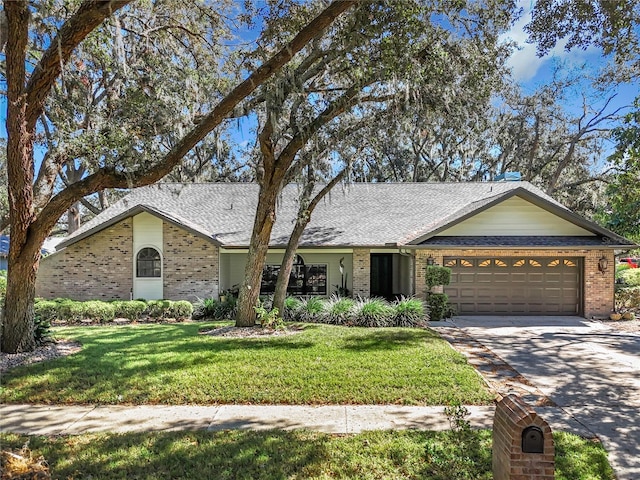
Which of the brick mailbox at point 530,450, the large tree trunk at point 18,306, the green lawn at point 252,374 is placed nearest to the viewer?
the brick mailbox at point 530,450

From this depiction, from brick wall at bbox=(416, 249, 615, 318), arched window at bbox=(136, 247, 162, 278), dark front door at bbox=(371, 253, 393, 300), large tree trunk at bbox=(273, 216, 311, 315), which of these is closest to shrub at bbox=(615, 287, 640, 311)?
brick wall at bbox=(416, 249, 615, 318)

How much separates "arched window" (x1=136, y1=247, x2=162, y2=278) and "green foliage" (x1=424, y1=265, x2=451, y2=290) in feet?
31.0

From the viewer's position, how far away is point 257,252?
10.9 m

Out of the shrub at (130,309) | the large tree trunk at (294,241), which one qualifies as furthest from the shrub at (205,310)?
the large tree trunk at (294,241)

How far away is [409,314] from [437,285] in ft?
5.38

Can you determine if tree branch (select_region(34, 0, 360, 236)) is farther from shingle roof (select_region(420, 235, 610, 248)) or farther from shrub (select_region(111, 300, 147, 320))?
shingle roof (select_region(420, 235, 610, 248))

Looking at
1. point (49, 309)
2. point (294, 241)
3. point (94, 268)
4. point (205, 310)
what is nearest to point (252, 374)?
→ point (294, 241)

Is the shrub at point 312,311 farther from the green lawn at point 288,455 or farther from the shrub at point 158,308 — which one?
the green lawn at point 288,455

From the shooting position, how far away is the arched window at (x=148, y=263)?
1522 cm

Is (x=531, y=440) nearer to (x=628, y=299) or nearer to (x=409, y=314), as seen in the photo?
(x=409, y=314)

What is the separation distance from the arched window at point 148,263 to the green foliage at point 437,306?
9.56m

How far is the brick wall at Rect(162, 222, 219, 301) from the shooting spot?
1506 centimetres

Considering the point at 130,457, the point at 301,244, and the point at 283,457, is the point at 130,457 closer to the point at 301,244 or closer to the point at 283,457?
the point at 283,457

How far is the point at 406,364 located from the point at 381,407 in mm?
1865
